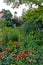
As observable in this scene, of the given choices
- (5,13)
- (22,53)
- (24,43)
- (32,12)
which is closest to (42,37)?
(32,12)

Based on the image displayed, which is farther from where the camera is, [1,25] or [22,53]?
[1,25]

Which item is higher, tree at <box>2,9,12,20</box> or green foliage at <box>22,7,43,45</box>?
green foliage at <box>22,7,43,45</box>

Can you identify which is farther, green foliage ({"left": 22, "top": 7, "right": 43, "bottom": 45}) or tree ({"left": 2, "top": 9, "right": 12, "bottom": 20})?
tree ({"left": 2, "top": 9, "right": 12, "bottom": 20})

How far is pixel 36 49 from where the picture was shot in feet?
28.4

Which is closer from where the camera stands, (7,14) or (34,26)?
(34,26)

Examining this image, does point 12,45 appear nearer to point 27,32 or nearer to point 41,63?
point 41,63

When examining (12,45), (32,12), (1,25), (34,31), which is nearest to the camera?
(12,45)

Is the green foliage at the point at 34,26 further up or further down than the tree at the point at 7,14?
further up

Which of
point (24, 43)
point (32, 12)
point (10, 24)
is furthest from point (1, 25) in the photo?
point (24, 43)

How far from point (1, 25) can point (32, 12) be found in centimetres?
289

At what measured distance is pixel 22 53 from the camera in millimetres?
7879

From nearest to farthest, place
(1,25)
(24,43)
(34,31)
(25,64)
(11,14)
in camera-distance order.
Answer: (25,64) < (24,43) < (34,31) < (1,25) < (11,14)

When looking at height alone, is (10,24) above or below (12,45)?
below

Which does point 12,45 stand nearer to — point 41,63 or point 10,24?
point 41,63
